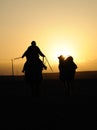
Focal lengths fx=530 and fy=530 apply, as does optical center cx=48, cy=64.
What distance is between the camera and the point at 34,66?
861 inches

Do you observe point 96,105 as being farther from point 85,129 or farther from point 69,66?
point 69,66

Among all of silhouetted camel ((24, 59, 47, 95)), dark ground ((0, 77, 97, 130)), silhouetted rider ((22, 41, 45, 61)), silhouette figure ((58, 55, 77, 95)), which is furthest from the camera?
silhouette figure ((58, 55, 77, 95))

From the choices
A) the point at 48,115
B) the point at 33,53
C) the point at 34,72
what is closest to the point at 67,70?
the point at 34,72

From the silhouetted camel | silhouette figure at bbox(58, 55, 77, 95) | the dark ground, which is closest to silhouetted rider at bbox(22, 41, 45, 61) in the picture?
the silhouetted camel

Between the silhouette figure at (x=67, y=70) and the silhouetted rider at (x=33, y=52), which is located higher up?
the silhouetted rider at (x=33, y=52)

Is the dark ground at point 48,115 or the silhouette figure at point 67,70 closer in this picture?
the dark ground at point 48,115

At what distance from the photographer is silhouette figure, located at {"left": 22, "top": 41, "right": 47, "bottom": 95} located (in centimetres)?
2177

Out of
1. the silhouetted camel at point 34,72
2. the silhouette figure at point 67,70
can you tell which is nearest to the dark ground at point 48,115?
the silhouetted camel at point 34,72

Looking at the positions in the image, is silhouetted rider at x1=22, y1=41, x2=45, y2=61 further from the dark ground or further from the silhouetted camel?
the dark ground

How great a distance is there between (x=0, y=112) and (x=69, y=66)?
1029 centimetres

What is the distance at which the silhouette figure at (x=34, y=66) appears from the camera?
2177 cm

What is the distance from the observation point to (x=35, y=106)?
16344 mm

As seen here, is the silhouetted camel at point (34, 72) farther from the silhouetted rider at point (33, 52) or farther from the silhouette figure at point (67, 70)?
the silhouette figure at point (67, 70)

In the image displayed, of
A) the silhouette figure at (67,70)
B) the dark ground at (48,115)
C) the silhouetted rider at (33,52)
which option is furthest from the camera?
the silhouette figure at (67,70)
